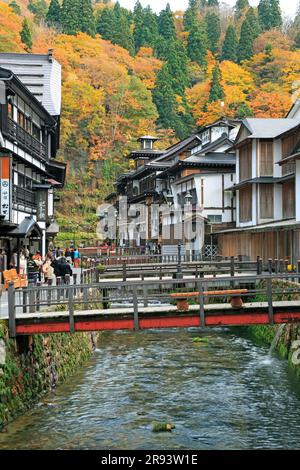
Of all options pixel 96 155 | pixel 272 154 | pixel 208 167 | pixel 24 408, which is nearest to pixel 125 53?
pixel 96 155

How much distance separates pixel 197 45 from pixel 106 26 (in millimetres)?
18879

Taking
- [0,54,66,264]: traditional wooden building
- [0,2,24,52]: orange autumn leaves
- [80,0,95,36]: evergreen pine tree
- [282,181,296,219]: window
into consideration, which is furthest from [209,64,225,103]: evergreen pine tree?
[282,181,296,219]: window

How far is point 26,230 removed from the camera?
101 feet

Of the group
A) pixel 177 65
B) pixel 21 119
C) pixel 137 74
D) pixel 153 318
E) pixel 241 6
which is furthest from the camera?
pixel 241 6

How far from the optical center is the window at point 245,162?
149ft

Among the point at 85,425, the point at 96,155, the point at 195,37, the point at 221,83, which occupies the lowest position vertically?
the point at 85,425

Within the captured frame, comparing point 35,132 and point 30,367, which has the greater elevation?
point 35,132

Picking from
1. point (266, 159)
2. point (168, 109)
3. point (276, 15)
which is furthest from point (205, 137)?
point (276, 15)

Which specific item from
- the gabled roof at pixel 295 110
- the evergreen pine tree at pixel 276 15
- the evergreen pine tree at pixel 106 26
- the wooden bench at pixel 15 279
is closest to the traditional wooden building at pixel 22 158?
the wooden bench at pixel 15 279

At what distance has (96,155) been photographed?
8275 centimetres

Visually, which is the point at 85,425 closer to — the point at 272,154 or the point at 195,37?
the point at 272,154

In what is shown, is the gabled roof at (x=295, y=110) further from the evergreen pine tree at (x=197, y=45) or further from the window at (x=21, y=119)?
the evergreen pine tree at (x=197, y=45)

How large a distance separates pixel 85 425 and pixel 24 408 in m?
1.82

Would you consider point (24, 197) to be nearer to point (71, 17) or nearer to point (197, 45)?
point (71, 17)
